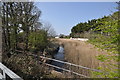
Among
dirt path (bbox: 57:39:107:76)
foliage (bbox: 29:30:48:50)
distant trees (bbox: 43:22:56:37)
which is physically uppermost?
distant trees (bbox: 43:22:56:37)

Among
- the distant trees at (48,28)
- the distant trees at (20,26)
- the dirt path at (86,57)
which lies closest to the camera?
the dirt path at (86,57)

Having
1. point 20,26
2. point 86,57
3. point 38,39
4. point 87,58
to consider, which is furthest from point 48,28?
point 87,58

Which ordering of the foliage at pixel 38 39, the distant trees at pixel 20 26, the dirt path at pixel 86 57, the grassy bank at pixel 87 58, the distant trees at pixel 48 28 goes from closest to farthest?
the grassy bank at pixel 87 58, the dirt path at pixel 86 57, the distant trees at pixel 20 26, the foliage at pixel 38 39, the distant trees at pixel 48 28

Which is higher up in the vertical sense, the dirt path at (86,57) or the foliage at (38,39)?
the foliage at (38,39)

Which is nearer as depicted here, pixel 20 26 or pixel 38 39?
pixel 20 26

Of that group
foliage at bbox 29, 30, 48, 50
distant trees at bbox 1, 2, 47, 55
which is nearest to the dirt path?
foliage at bbox 29, 30, 48, 50

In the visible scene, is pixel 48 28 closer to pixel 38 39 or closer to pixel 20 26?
pixel 38 39

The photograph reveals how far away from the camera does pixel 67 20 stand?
3223 mm

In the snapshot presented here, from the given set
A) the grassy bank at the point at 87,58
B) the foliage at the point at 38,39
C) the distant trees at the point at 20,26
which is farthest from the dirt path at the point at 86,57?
the distant trees at the point at 20,26

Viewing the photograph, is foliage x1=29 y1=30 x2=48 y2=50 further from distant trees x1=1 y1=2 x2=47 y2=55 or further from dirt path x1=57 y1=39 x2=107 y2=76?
dirt path x1=57 y1=39 x2=107 y2=76

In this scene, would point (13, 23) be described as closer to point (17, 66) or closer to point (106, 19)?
point (17, 66)

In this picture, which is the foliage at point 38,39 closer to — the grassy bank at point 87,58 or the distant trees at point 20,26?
the distant trees at point 20,26

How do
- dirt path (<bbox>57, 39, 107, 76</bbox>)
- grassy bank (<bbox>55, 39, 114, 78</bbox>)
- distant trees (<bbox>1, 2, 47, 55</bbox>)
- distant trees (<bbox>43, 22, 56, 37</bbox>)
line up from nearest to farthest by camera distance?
grassy bank (<bbox>55, 39, 114, 78</bbox>), dirt path (<bbox>57, 39, 107, 76</bbox>), distant trees (<bbox>1, 2, 47, 55</bbox>), distant trees (<bbox>43, 22, 56, 37</bbox>)

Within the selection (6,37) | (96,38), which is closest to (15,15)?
(6,37)
